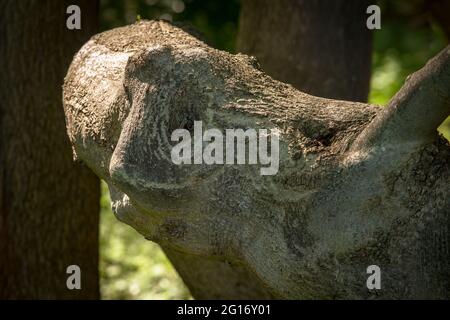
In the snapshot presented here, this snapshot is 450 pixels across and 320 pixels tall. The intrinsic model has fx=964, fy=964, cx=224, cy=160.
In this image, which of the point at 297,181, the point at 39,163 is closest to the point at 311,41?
the point at 39,163

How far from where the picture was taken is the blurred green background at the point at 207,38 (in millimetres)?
5492

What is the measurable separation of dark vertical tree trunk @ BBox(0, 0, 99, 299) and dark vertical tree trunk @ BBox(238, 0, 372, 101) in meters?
0.72

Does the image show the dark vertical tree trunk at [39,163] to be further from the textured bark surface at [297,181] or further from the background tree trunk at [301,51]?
the textured bark surface at [297,181]

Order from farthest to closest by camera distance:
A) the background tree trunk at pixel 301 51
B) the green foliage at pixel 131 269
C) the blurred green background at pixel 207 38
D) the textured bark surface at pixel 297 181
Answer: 1. the blurred green background at pixel 207 38
2. the green foliage at pixel 131 269
3. the background tree trunk at pixel 301 51
4. the textured bark surface at pixel 297 181

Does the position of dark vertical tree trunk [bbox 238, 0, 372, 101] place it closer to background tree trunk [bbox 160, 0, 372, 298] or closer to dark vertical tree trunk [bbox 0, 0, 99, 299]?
background tree trunk [bbox 160, 0, 372, 298]

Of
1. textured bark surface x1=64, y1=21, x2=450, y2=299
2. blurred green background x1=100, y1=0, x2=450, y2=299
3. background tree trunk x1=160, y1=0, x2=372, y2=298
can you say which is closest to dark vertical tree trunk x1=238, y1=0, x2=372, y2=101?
background tree trunk x1=160, y1=0, x2=372, y2=298

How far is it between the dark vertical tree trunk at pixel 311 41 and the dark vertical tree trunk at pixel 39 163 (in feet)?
2.37

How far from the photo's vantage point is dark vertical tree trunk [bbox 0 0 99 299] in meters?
3.81

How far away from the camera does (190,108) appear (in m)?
2.43

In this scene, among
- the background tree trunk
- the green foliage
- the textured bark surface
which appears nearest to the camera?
the textured bark surface

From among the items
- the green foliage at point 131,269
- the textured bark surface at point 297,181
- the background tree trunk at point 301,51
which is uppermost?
the background tree trunk at point 301,51

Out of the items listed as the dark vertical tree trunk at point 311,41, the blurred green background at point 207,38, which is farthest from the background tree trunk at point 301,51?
the blurred green background at point 207,38

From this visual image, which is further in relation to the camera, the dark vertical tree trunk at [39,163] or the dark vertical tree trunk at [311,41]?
the dark vertical tree trunk at [311,41]

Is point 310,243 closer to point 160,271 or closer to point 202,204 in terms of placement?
point 202,204
